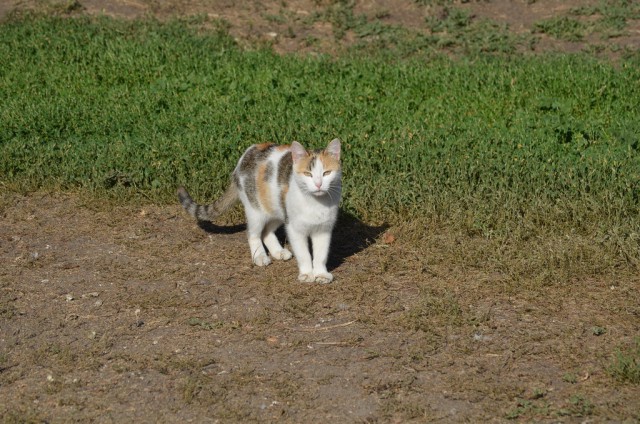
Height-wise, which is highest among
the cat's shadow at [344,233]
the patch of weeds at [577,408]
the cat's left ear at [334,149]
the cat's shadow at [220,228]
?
the cat's left ear at [334,149]

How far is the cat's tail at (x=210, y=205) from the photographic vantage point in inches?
288

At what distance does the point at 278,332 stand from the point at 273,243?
57.3 inches

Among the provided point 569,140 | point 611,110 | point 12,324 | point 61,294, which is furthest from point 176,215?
point 611,110

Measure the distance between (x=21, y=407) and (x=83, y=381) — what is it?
387 millimetres

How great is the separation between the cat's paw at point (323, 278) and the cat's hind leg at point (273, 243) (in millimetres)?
581

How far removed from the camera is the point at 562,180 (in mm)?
7699

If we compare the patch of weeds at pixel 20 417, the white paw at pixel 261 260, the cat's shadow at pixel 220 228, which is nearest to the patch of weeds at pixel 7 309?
the patch of weeds at pixel 20 417

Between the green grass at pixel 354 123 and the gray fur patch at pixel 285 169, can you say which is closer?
the gray fur patch at pixel 285 169

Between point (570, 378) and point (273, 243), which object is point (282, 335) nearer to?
point (273, 243)

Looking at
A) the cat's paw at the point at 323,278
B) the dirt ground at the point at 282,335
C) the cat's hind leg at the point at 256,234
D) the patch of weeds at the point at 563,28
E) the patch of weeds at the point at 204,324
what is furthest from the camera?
the patch of weeds at the point at 563,28

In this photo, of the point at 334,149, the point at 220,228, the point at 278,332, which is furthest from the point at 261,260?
the point at 278,332

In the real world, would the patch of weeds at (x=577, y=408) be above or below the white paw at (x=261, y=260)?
above

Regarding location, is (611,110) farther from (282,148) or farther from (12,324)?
(12,324)

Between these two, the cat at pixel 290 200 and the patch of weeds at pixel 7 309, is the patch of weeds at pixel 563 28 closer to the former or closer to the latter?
the cat at pixel 290 200
